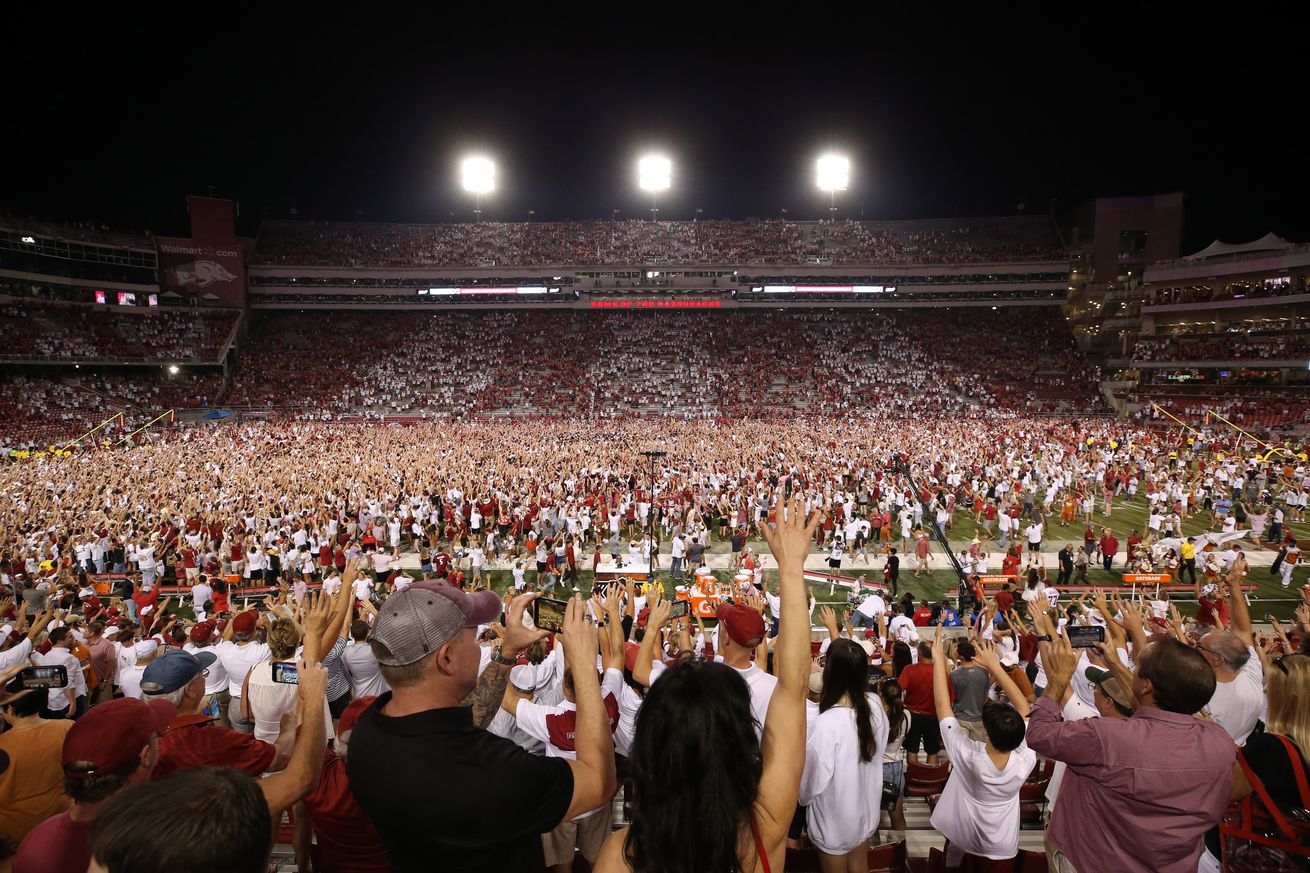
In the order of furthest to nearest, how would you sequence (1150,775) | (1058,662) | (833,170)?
(833,170)
(1058,662)
(1150,775)

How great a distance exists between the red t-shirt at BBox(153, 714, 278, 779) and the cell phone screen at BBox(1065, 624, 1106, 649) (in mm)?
3958

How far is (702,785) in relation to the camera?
159 cm

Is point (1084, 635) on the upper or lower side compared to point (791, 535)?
lower

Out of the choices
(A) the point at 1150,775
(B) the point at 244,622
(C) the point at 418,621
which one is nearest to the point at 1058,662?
(A) the point at 1150,775

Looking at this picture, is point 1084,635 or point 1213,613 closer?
point 1084,635

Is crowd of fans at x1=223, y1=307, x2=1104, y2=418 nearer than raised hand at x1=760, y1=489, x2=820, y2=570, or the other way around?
raised hand at x1=760, y1=489, x2=820, y2=570

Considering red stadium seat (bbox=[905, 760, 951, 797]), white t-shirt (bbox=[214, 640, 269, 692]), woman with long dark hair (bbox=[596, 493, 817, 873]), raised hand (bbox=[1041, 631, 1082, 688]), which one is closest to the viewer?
woman with long dark hair (bbox=[596, 493, 817, 873])

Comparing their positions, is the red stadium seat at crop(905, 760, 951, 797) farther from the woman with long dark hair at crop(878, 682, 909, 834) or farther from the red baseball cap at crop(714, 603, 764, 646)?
the red baseball cap at crop(714, 603, 764, 646)

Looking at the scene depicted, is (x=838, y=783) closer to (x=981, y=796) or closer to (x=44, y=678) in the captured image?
(x=981, y=796)

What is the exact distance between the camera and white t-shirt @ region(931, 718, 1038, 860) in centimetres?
296

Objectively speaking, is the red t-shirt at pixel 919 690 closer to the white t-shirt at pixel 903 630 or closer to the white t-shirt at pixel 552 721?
the white t-shirt at pixel 903 630

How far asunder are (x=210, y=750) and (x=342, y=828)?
0.64 m

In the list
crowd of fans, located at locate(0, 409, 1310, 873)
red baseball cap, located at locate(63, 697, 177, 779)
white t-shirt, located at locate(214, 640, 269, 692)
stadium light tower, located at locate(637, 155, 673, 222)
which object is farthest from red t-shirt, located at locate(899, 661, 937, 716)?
stadium light tower, located at locate(637, 155, 673, 222)

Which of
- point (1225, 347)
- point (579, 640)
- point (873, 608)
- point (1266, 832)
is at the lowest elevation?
point (873, 608)
